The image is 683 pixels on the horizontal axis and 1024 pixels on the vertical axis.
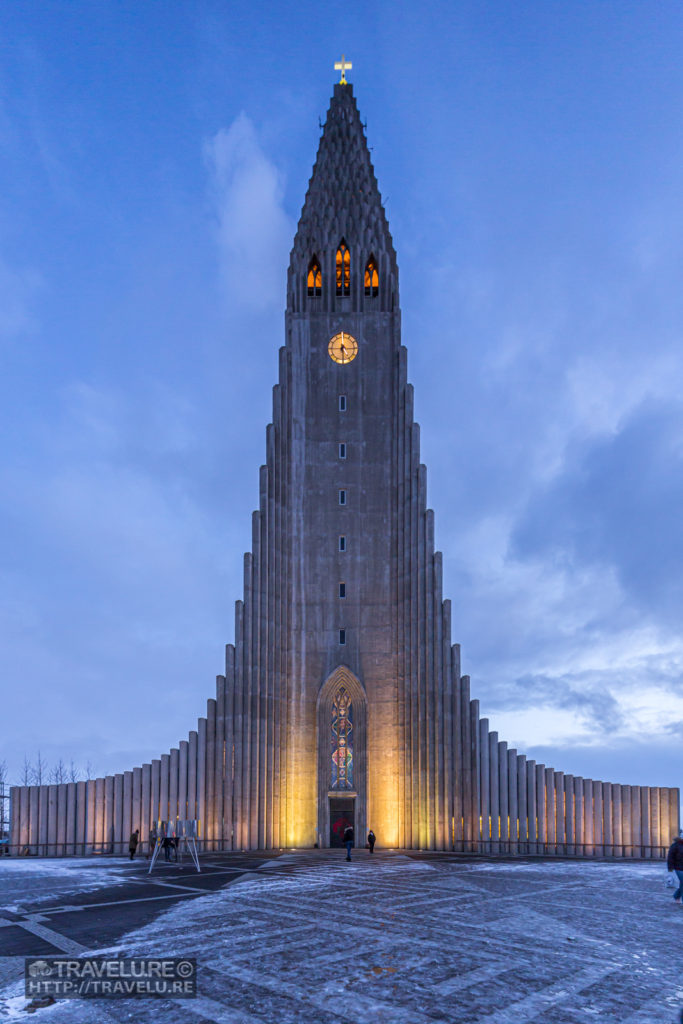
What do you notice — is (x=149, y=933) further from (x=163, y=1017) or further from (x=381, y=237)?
(x=381, y=237)

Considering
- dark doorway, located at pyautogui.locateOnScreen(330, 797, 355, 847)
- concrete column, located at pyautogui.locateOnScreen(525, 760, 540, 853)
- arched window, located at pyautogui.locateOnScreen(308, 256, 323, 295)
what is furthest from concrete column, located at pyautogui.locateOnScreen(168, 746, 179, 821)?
arched window, located at pyautogui.locateOnScreen(308, 256, 323, 295)

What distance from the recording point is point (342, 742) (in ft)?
137

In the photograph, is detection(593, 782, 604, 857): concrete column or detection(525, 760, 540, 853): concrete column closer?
detection(593, 782, 604, 857): concrete column

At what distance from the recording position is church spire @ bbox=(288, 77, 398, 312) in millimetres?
47062

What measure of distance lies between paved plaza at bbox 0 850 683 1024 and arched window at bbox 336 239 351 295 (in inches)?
1324

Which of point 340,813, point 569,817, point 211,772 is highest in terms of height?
point 211,772

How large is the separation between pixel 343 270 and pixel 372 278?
1.82m

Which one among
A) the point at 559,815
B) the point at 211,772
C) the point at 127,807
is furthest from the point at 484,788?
the point at 127,807

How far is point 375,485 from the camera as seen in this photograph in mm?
44594

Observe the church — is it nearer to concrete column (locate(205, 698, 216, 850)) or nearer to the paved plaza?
concrete column (locate(205, 698, 216, 850))

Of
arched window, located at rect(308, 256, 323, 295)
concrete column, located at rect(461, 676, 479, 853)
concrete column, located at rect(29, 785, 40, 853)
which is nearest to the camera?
concrete column, located at rect(461, 676, 479, 853)

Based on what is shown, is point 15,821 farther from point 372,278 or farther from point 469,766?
point 372,278

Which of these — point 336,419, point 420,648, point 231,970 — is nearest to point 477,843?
point 420,648

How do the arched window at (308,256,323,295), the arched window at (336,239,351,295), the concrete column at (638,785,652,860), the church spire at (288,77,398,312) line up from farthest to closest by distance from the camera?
the arched window at (308,256,323,295), the arched window at (336,239,351,295), the church spire at (288,77,398,312), the concrete column at (638,785,652,860)
